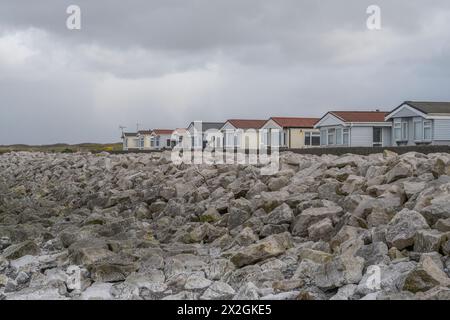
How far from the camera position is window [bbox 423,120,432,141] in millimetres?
34562

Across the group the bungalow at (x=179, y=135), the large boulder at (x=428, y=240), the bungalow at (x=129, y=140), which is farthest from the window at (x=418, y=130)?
the bungalow at (x=129, y=140)

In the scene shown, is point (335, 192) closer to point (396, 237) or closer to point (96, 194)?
point (396, 237)

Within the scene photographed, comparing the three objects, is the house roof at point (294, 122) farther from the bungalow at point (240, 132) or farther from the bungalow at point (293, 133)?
the bungalow at point (240, 132)

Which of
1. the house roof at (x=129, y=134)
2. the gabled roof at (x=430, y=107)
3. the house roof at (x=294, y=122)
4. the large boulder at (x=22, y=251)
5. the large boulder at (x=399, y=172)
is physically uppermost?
the gabled roof at (x=430, y=107)

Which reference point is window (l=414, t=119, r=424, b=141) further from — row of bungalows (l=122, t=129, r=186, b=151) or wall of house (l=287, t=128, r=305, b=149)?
row of bungalows (l=122, t=129, r=186, b=151)

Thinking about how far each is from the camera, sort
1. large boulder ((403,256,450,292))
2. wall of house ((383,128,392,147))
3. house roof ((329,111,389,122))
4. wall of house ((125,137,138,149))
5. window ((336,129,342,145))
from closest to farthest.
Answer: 1. large boulder ((403,256,450,292))
2. house roof ((329,111,389,122))
3. wall of house ((383,128,392,147))
4. window ((336,129,342,145))
5. wall of house ((125,137,138,149))

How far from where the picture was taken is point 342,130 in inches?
1604

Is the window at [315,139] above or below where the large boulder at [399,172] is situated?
above

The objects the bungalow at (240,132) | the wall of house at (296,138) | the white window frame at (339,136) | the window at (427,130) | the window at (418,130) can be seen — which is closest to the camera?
the window at (427,130)

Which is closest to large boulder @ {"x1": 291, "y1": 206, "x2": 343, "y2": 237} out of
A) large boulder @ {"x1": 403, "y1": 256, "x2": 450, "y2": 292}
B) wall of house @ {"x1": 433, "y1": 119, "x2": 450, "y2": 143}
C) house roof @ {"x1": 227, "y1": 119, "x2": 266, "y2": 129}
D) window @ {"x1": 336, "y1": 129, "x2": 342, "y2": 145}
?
large boulder @ {"x1": 403, "y1": 256, "x2": 450, "y2": 292}

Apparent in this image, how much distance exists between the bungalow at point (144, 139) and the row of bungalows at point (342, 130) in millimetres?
10922

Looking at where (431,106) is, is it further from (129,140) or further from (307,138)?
(129,140)

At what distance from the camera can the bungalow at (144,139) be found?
70.5 m
